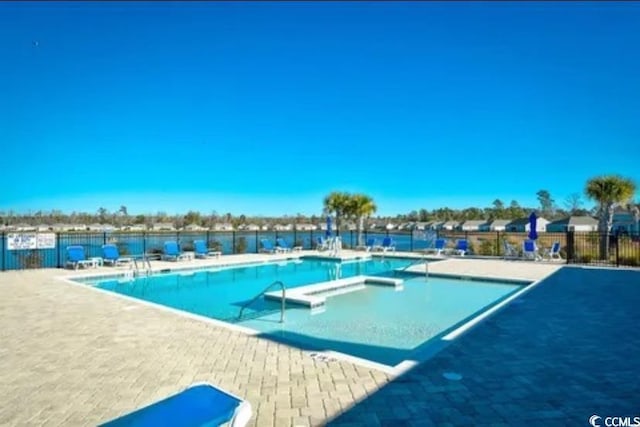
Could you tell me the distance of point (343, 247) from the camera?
22953 millimetres

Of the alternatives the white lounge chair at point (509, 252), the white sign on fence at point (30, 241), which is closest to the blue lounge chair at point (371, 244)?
the white lounge chair at point (509, 252)

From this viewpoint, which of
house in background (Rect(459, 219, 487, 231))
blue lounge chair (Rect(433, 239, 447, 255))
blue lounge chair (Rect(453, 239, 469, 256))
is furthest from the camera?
house in background (Rect(459, 219, 487, 231))

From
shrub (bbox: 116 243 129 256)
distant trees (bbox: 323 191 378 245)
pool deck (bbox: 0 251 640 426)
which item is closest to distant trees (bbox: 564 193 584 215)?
distant trees (bbox: 323 191 378 245)

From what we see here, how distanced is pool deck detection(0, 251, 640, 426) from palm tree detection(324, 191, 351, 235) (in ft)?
56.0

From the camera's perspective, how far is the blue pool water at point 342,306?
6.28 metres

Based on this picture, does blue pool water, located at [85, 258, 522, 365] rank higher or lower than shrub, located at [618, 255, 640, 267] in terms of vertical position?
lower

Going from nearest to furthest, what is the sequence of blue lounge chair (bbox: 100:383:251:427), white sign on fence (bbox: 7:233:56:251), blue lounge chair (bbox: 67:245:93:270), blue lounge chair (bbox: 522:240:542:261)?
blue lounge chair (bbox: 100:383:251:427), white sign on fence (bbox: 7:233:56:251), blue lounge chair (bbox: 67:245:93:270), blue lounge chair (bbox: 522:240:542:261)

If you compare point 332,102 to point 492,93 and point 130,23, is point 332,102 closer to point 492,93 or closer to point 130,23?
point 492,93

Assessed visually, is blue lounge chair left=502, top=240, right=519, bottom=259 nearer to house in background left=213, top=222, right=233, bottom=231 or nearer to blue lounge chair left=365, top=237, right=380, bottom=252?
blue lounge chair left=365, top=237, right=380, bottom=252

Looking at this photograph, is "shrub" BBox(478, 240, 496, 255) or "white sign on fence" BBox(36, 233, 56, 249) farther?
"shrub" BBox(478, 240, 496, 255)

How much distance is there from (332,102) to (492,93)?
326 inches

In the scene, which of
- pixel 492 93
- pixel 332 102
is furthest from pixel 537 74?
pixel 332 102

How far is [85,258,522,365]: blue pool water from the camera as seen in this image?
20.6 feet

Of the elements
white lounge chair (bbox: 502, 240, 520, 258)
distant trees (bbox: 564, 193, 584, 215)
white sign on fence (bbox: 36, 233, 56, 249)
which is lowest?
white lounge chair (bbox: 502, 240, 520, 258)
